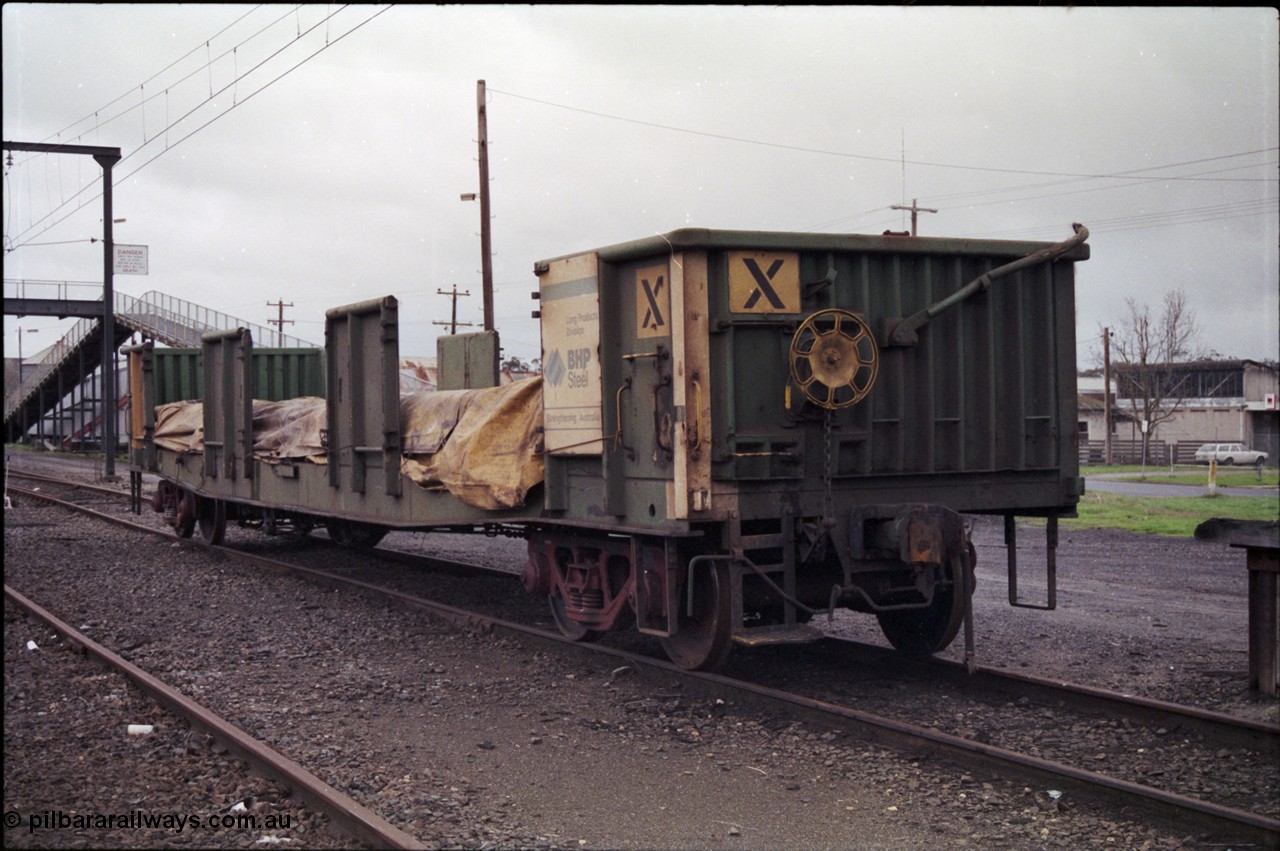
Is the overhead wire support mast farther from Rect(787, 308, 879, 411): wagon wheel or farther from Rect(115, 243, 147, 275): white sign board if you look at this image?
Rect(787, 308, 879, 411): wagon wheel

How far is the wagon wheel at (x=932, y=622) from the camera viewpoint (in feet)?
26.4

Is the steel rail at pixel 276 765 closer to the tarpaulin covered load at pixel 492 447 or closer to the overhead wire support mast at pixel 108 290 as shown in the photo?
the tarpaulin covered load at pixel 492 447

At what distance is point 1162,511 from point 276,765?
834 inches

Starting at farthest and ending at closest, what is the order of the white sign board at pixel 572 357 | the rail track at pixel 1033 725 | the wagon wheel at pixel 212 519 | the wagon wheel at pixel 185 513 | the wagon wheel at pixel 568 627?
the wagon wheel at pixel 185 513, the wagon wheel at pixel 212 519, the wagon wheel at pixel 568 627, the white sign board at pixel 572 357, the rail track at pixel 1033 725

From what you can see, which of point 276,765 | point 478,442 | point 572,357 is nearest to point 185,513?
point 478,442

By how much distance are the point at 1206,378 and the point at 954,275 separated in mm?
60911

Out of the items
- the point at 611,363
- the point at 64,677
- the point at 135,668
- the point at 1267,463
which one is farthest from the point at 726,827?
the point at 1267,463

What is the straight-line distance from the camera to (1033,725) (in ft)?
21.9

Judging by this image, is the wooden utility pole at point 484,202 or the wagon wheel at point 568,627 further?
the wooden utility pole at point 484,202

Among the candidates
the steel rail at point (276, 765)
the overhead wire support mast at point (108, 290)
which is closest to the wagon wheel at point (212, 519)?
the steel rail at point (276, 765)

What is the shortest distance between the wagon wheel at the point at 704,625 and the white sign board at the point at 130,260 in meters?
31.5

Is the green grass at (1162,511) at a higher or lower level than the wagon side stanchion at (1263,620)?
lower

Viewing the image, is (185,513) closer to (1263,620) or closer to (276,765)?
(276,765)

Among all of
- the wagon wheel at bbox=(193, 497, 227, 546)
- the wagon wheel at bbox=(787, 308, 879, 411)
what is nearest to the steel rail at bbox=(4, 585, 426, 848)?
the wagon wheel at bbox=(787, 308, 879, 411)
